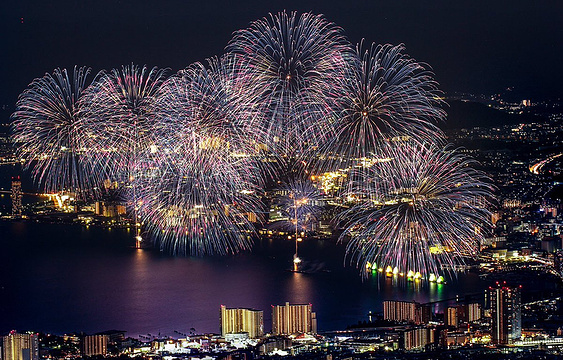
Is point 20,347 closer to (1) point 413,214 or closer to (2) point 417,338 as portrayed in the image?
(2) point 417,338

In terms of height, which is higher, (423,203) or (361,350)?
(423,203)

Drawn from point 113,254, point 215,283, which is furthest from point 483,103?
point 215,283

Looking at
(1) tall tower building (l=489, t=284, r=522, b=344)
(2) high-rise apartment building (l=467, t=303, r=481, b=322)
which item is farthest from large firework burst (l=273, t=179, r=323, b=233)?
(1) tall tower building (l=489, t=284, r=522, b=344)

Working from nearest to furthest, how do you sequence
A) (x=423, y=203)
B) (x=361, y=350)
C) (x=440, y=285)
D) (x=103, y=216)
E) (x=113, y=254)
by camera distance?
(x=361, y=350) → (x=423, y=203) → (x=440, y=285) → (x=113, y=254) → (x=103, y=216)

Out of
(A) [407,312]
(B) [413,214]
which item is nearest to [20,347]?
(A) [407,312]

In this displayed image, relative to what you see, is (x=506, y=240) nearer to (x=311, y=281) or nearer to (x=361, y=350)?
(x=311, y=281)

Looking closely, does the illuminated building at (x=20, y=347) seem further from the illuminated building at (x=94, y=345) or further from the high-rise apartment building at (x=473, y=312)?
the high-rise apartment building at (x=473, y=312)
